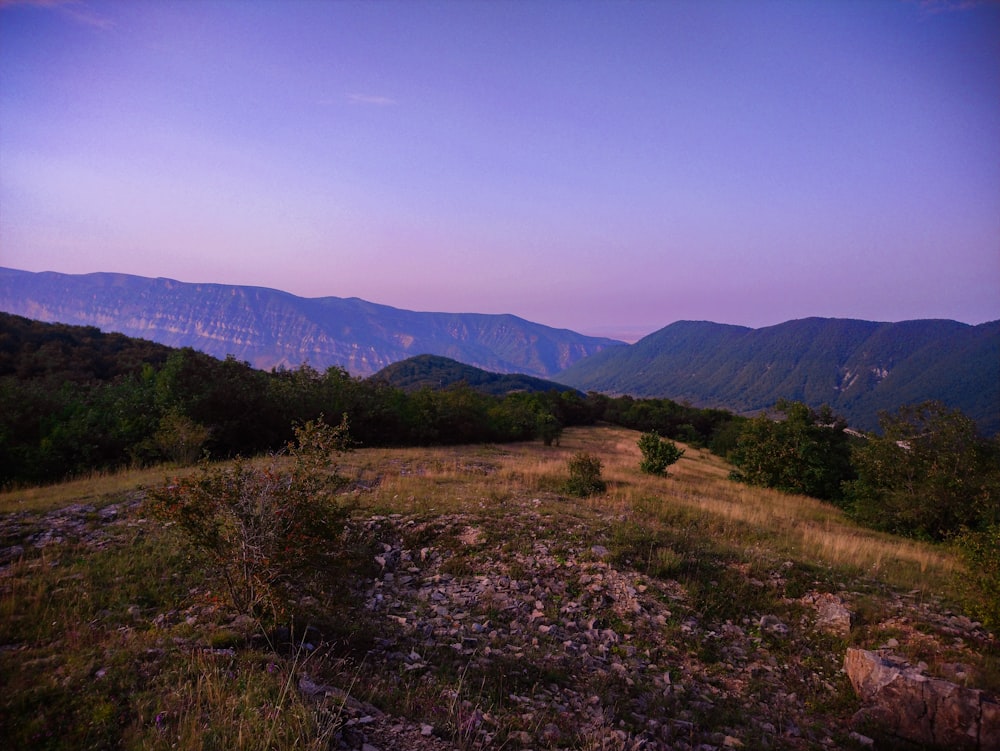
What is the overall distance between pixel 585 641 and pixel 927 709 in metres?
3.79

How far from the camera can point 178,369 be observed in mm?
20719

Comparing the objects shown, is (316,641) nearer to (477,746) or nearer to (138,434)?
(477,746)

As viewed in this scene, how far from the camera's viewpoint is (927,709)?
16.1 ft

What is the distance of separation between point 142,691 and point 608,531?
8.11 m

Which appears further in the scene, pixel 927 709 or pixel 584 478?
pixel 584 478

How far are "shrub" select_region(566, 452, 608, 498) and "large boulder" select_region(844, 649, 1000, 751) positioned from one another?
9216 mm

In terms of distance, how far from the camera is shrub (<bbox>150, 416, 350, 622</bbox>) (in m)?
5.41

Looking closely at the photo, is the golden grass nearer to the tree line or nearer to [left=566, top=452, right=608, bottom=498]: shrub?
[left=566, top=452, right=608, bottom=498]: shrub

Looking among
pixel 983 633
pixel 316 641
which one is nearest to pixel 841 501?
pixel 983 633

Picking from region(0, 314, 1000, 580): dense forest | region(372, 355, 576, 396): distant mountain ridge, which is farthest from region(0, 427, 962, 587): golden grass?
region(372, 355, 576, 396): distant mountain ridge

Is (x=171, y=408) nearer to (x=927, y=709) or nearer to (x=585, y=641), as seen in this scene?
(x=585, y=641)

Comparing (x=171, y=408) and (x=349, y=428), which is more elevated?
(x=171, y=408)

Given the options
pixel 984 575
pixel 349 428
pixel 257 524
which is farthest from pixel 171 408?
pixel 984 575

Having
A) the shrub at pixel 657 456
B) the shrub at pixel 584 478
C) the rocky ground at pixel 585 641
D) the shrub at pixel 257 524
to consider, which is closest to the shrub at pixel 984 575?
the rocky ground at pixel 585 641
